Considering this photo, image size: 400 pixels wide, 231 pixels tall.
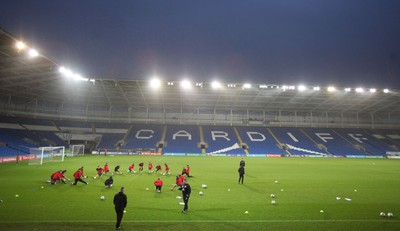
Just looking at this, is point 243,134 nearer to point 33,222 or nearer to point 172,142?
point 172,142

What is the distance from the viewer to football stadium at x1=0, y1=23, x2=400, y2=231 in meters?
11.0

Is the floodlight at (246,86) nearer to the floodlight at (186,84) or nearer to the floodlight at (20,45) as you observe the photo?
the floodlight at (186,84)

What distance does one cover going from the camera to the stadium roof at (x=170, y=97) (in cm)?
4579

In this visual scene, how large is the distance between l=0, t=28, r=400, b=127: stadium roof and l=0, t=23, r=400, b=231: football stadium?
0.85 ft

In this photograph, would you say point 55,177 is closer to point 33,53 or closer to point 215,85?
point 33,53

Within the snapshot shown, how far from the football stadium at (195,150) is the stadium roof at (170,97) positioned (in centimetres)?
26

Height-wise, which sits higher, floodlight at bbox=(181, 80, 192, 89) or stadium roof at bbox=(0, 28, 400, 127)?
floodlight at bbox=(181, 80, 192, 89)

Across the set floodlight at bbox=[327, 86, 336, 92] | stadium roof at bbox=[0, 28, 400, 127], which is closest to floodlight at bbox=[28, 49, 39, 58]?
stadium roof at bbox=[0, 28, 400, 127]

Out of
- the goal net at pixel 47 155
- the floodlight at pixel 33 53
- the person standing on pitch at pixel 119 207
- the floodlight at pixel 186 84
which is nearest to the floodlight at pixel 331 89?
the floodlight at pixel 186 84

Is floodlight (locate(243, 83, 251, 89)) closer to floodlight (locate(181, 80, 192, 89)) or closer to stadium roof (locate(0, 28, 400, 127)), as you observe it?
stadium roof (locate(0, 28, 400, 127))

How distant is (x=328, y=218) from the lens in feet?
34.6

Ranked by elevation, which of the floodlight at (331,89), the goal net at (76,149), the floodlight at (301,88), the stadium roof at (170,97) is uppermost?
the floodlight at (331,89)

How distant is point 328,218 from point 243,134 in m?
52.1

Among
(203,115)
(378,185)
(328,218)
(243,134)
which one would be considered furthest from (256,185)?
(203,115)
